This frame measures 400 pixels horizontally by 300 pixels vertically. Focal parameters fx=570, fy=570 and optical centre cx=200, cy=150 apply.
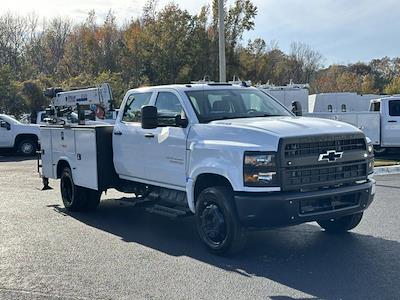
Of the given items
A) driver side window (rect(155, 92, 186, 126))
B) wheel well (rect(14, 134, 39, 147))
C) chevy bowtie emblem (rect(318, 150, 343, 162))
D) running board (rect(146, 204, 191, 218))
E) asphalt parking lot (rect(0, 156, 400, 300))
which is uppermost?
driver side window (rect(155, 92, 186, 126))

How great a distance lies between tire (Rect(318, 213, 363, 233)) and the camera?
7.79m

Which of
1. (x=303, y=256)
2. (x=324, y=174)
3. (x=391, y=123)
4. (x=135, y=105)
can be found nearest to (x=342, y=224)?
(x=303, y=256)

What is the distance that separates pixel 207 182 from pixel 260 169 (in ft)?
3.59

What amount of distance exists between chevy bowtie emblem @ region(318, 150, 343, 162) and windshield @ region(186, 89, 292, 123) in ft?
4.50

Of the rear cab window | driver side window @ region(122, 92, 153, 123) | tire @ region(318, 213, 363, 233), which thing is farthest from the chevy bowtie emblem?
the rear cab window

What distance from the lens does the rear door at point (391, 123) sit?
1938 centimetres

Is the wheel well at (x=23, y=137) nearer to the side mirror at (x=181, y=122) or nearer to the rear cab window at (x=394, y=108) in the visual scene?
the rear cab window at (x=394, y=108)

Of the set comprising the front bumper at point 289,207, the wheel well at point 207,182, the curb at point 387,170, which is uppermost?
the wheel well at point 207,182

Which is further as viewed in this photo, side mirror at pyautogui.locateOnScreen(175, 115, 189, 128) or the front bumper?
side mirror at pyautogui.locateOnScreen(175, 115, 189, 128)

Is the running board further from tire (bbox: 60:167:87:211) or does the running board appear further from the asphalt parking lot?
tire (bbox: 60:167:87:211)

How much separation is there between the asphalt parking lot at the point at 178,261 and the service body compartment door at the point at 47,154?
151 centimetres

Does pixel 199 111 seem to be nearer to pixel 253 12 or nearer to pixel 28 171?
pixel 28 171

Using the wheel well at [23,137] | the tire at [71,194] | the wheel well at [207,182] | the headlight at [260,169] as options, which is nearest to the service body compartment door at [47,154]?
the tire at [71,194]

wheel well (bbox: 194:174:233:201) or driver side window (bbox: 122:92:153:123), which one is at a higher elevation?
driver side window (bbox: 122:92:153:123)
